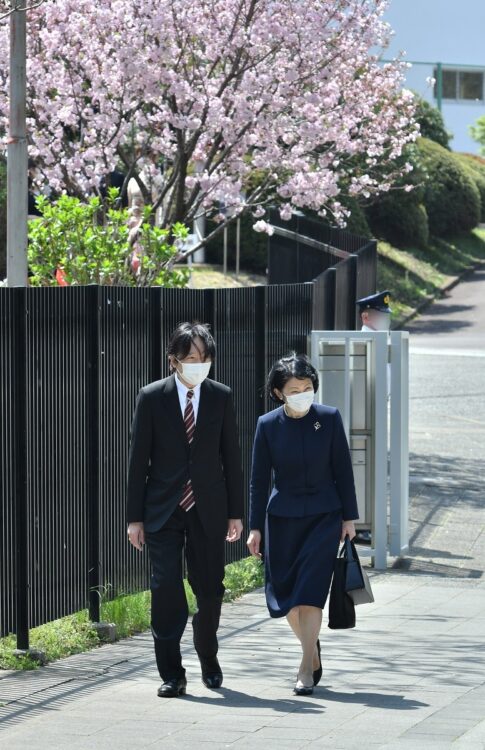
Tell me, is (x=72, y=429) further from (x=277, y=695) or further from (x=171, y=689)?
(x=277, y=695)

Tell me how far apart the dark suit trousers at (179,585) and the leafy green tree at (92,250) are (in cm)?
558

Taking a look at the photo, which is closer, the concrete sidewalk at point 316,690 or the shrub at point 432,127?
the concrete sidewalk at point 316,690

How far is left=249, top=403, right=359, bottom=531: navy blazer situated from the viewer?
22.3ft

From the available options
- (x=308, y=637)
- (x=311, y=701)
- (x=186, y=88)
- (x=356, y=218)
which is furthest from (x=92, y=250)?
(x=356, y=218)

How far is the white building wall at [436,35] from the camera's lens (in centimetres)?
5788

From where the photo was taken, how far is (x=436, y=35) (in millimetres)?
59125

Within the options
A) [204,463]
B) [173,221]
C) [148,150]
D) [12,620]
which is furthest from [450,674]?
[148,150]

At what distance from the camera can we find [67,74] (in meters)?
14.9

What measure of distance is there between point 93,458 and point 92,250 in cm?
432

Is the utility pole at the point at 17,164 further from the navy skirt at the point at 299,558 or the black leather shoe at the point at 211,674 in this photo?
Result: the black leather shoe at the point at 211,674

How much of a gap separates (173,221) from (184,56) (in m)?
1.60

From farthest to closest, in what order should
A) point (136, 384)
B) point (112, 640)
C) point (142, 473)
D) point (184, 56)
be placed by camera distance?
point (184, 56) < point (136, 384) < point (112, 640) < point (142, 473)

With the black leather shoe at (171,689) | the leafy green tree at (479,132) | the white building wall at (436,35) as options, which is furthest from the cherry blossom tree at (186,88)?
the leafy green tree at (479,132)

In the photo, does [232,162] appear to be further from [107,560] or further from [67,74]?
[107,560]
